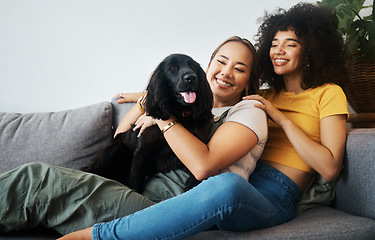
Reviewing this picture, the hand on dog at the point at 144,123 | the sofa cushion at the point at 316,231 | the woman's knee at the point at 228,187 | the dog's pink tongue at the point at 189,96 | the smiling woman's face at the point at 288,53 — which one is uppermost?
the smiling woman's face at the point at 288,53

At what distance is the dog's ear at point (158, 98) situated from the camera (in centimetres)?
116

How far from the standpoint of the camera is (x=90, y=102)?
201 cm

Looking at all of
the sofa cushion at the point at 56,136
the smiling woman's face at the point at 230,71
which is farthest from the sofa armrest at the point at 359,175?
the sofa cushion at the point at 56,136

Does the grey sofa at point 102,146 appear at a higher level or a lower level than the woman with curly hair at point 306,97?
lower

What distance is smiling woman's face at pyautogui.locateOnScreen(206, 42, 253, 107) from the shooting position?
4.39 ft

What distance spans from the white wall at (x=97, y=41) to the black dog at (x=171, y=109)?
0.76 meters

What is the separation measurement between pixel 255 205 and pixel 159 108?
510mm

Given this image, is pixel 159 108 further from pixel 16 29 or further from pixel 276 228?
pixel 16 29

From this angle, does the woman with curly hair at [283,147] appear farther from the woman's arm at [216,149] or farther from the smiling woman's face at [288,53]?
the woman's arm at [216,149]

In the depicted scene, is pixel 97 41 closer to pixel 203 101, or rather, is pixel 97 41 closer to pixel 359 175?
pixel 203 101

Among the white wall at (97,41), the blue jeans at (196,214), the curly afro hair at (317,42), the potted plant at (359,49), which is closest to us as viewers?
the blue jeans at (196,214)

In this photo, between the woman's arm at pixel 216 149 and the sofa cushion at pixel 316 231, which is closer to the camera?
the sofa cushion at pixel 316 231

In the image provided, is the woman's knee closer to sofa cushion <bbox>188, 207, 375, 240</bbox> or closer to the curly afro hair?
sofa cushion <bbox>188, 207, 375, 240</bbox>

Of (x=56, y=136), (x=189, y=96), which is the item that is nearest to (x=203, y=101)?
(x=189, y=96)
